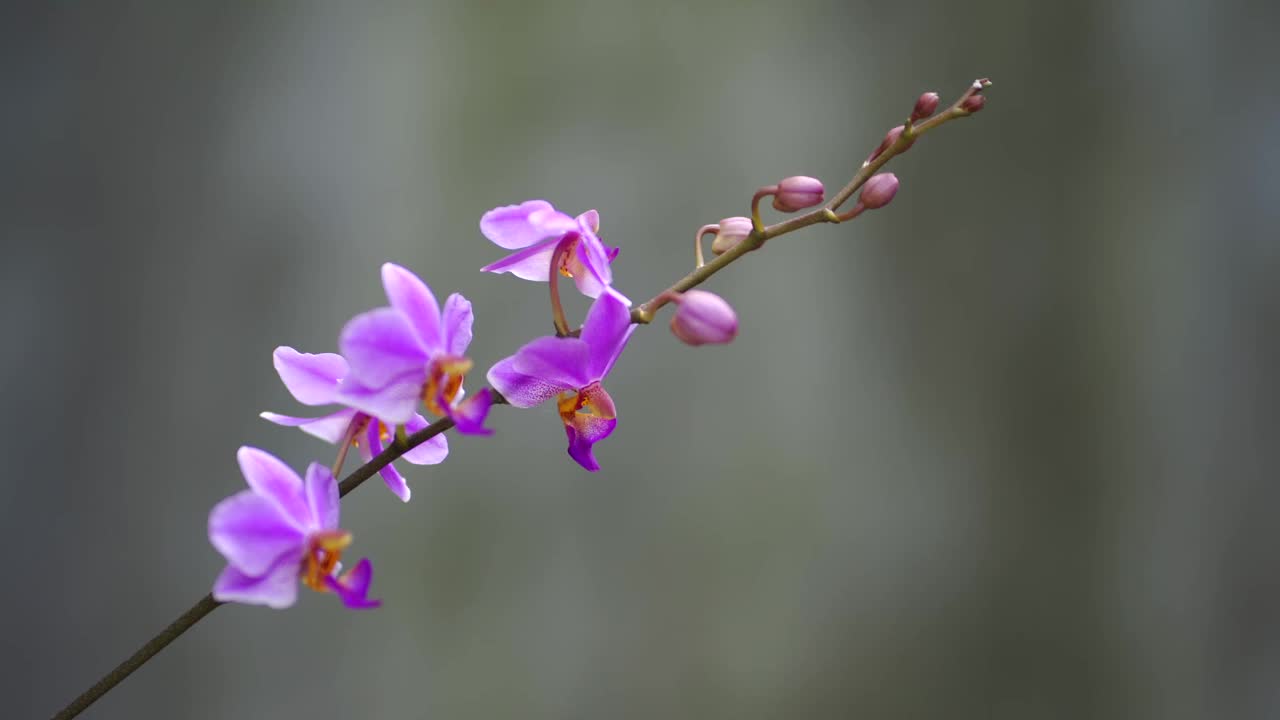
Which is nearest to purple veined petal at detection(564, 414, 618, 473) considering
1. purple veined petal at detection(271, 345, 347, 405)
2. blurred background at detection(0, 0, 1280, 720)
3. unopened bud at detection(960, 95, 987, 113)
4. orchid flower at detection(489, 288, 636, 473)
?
orchid flower at detection(489, 288, 636, 473)

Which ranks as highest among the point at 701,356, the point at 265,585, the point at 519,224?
the point at 519,224

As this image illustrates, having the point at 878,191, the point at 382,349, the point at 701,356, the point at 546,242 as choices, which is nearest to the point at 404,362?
the point at 382,349

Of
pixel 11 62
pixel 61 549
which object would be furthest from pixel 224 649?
pixel 11 62

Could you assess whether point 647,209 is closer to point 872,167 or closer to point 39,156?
point 39,156

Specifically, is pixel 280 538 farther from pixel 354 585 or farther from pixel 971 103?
pixel 971 103

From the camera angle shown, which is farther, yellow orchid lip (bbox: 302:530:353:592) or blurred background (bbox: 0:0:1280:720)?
blurred background (bbox: 0:0:1280:720)

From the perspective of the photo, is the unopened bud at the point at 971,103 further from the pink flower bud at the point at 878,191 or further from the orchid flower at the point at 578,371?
the orchid flower at the point at 578,371

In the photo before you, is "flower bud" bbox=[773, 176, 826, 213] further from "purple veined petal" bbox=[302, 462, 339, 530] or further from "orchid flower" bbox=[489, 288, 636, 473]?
"purple veined petal" bbox=[302, 462, 339, 530]
